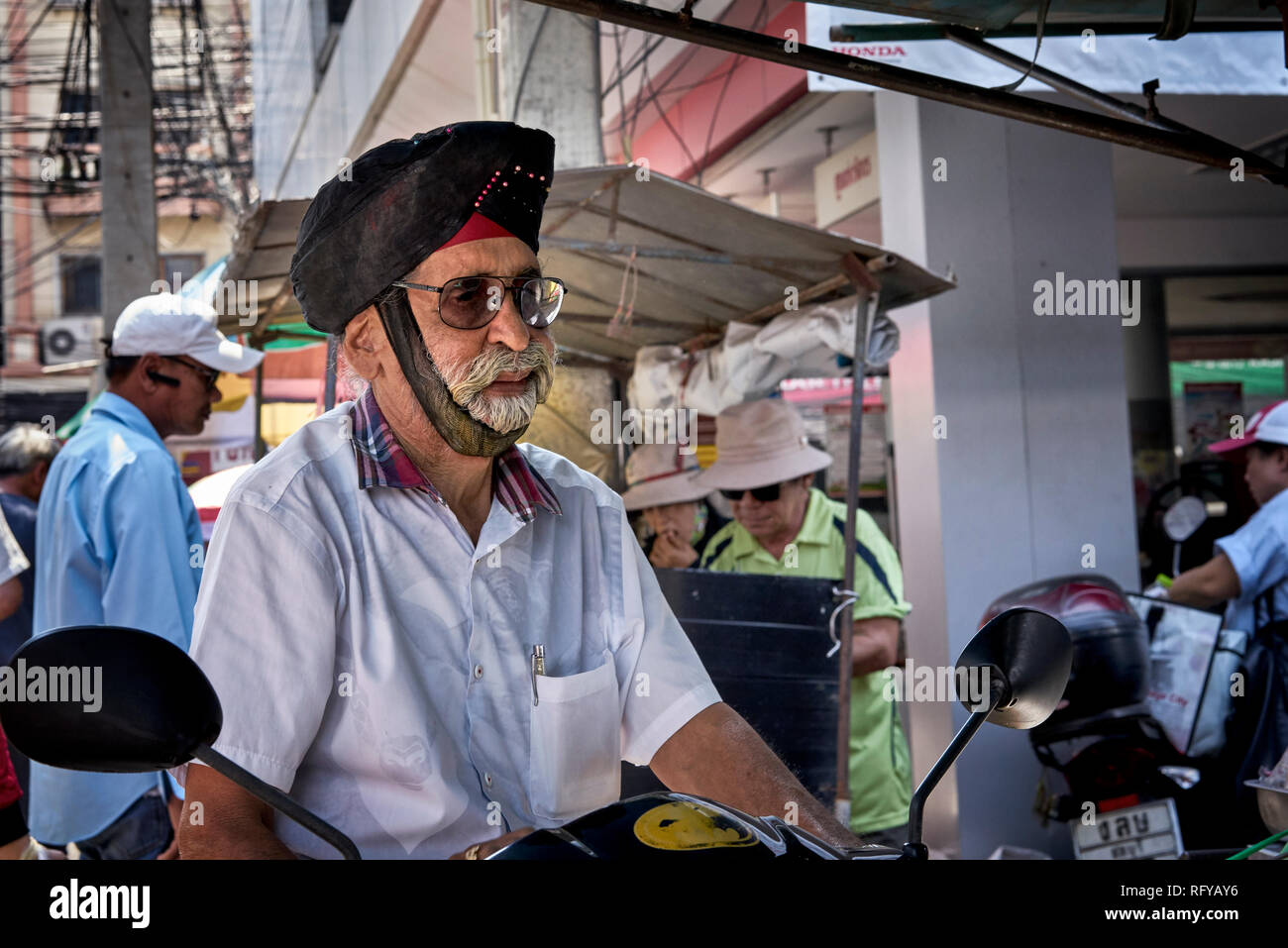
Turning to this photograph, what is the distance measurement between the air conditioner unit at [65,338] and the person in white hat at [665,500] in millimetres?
26633

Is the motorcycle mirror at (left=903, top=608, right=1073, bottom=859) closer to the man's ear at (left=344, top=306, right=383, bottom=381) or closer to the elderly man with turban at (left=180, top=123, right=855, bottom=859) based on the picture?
the elderly man with turban at (left=180, top=123, right=855, bottom=859)

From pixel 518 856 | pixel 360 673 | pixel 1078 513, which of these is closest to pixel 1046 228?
pixel 1078 513

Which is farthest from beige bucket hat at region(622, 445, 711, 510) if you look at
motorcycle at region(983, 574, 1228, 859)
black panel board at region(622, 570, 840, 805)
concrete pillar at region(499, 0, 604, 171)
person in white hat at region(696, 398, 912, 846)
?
motorcycle at region(983, 574, 1228, 859)

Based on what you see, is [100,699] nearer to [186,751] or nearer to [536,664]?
[186,751]

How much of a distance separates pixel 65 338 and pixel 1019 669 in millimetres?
31208

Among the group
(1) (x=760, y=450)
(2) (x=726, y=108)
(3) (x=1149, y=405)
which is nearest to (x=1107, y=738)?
(1) (x=760, y=450)

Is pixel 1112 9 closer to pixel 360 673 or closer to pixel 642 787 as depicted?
pixel 360 673

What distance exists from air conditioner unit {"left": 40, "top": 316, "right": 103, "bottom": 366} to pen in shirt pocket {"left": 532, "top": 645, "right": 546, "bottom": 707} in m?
29.7

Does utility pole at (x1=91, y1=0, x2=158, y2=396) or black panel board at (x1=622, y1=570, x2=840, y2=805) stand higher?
utility pole at (x1=91, y1=0, x2=158, y2=396)

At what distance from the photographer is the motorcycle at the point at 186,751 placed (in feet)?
3.95

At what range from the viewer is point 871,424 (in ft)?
32.6

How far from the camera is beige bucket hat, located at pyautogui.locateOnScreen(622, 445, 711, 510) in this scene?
5.19m

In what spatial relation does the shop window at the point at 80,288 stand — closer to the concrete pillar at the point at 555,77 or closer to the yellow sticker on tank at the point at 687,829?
the concrete pillar at the point at 555,77

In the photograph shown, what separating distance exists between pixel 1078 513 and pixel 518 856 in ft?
17.3
